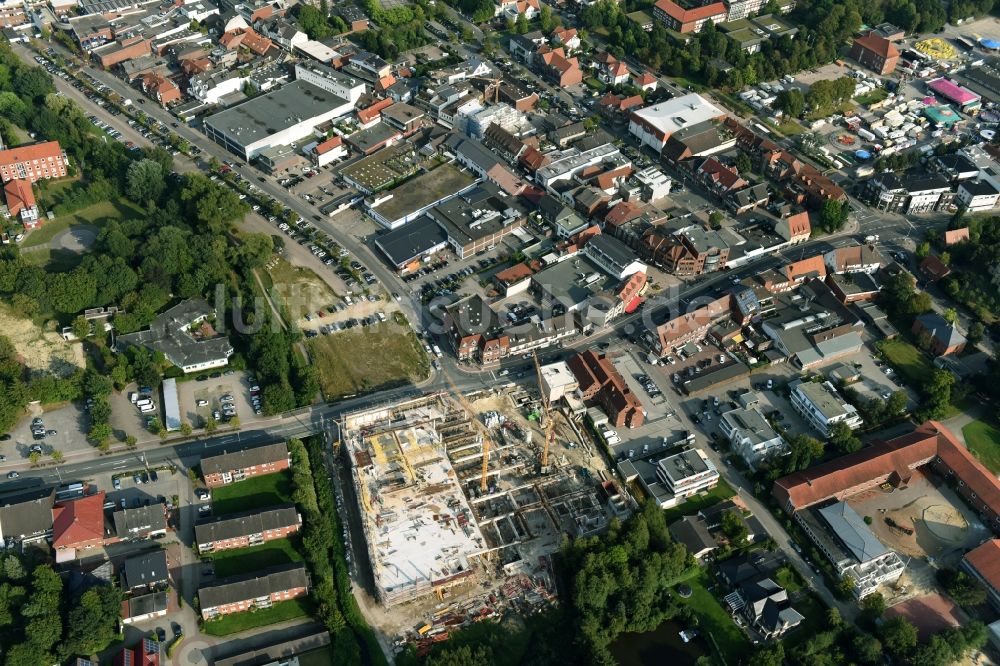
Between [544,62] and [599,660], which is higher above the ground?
[544,62]

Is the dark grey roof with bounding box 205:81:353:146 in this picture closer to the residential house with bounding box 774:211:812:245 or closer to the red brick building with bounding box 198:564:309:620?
the residential house with bounding box 774:211:812:245

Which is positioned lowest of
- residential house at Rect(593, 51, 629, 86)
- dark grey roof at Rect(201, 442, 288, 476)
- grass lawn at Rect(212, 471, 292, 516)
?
grass lawn at Rect(212, 471, 292, 516)

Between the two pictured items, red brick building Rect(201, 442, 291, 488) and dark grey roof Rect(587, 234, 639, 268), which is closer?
red brick building Rect(201, 442, 291, 488)

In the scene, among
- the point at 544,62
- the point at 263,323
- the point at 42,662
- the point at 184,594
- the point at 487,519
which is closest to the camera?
the point at 42,662

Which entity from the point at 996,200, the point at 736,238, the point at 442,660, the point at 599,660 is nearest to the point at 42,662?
the point at 442,660

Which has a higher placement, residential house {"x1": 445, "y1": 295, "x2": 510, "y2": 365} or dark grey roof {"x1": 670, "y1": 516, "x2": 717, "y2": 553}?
residential house {"x1": 445, "y1": 295, "x2": 510, "y2": 365}

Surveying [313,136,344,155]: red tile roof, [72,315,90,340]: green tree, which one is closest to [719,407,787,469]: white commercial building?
[313,136,344,155]: red tile roof

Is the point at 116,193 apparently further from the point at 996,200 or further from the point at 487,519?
the point at 996,200
